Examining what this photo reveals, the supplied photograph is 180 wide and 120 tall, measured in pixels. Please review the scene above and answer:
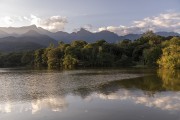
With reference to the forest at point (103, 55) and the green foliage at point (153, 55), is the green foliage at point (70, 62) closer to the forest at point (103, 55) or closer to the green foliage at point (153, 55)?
the forest at point (103, 55)

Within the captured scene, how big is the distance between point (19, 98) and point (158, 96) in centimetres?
1333

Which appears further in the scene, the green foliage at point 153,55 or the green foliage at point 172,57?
the green foliage at point 153,55

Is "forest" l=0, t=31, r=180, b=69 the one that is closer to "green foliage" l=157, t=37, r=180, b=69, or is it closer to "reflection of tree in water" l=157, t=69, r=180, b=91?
"green foliage" l=157, t=37, r=180, b=69

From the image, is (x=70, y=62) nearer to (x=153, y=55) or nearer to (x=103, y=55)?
(x=103, y=55)

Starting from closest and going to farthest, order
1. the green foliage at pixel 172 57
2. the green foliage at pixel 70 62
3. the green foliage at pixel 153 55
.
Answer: the green foliage at pixel 172 57 → the green foliage at pixel 153 55 → the green foliage at pixel 70 62

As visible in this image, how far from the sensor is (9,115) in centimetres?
2081

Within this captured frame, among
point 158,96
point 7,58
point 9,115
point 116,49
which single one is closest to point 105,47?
point 116,49

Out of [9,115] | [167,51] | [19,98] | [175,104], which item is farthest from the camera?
[167,51]

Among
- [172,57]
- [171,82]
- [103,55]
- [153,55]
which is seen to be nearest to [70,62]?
[103,55]

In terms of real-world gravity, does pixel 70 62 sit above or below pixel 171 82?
above

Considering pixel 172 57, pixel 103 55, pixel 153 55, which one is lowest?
pixel 172 57

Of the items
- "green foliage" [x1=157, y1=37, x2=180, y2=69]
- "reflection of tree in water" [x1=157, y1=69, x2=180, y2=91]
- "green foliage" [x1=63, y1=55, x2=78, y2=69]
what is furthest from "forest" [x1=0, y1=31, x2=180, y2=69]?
"reflection of tree in water" [x1=157, y1=69, x2=180, y2=91]

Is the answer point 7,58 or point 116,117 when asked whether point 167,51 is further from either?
point 7,58

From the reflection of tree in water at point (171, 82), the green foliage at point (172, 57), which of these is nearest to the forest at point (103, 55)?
the green foliage at point (172, 57)
